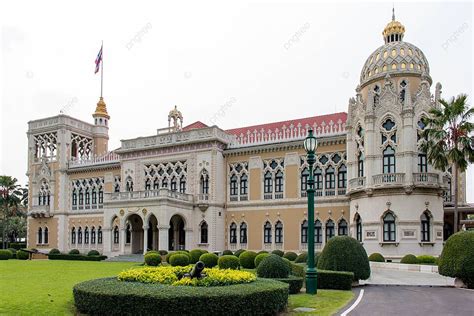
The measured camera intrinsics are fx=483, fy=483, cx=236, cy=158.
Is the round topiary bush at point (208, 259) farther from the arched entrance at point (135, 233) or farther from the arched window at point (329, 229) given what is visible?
the arched entrance at point (135, 233)

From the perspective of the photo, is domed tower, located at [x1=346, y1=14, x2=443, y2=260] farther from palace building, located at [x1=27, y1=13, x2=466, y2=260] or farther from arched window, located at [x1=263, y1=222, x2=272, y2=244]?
arched window, located at [x1=263, y1=222, x2=272, y2=244]

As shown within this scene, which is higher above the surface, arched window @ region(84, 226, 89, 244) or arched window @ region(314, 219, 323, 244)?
arched window @ region(314, 219, 323, 244)

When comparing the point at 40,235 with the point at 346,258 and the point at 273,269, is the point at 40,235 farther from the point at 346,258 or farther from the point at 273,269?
the point at 273,269

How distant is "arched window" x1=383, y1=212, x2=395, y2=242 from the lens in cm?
3453

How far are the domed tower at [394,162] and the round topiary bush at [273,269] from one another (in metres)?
19.0

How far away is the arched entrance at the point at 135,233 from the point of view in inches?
1907

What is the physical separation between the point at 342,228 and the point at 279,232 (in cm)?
610

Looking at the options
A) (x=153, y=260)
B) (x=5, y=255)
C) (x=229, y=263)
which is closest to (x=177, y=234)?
(x=5, y=255)

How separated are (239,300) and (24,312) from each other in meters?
5.70

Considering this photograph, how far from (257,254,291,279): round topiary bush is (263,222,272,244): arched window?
26.2 m

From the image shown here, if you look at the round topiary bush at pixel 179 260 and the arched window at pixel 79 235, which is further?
the arched window at pixel 79 235

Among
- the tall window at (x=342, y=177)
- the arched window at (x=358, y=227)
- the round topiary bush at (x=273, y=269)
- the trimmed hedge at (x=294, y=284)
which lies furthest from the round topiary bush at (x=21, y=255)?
the trimmed hedge at (x=294, y=284)

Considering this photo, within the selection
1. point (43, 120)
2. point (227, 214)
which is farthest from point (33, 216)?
point (227, 214)

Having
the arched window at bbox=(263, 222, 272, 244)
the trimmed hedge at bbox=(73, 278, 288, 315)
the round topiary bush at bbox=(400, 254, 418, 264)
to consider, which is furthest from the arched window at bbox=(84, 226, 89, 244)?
the trimmed hedge at bbox=(73, 278, 288, 315)
